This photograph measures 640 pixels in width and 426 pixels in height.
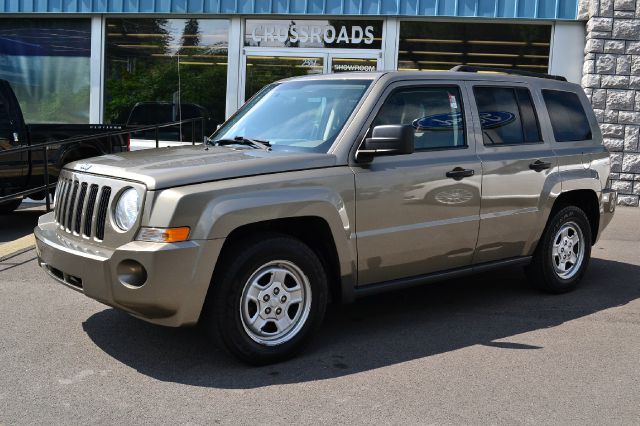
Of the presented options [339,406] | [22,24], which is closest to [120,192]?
[339,406]

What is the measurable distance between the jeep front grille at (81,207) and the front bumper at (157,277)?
0.15 metres

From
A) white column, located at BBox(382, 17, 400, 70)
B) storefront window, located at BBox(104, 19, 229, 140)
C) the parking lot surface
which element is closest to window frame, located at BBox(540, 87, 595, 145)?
the parking lot surface

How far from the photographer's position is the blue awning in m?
12.3

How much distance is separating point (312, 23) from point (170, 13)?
8.29 feet

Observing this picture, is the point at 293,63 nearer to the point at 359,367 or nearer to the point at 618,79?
the point at 618,79

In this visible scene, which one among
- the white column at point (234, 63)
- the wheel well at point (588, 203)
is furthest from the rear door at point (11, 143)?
the wheel well at point (588, 203)

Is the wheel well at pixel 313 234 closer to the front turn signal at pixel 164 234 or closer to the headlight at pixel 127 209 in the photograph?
the front turn signal at pixel 164 234

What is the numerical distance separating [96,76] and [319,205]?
10707mm

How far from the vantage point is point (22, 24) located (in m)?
14.4

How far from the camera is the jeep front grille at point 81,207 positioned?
450 centimetres

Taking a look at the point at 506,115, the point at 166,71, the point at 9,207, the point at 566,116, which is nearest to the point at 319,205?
the point at 506,115

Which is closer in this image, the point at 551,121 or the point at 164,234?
the point at 164,234

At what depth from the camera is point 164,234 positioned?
4172 millimetres

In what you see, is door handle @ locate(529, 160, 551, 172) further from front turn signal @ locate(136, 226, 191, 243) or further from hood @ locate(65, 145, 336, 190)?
front turn signal @ locate(136, 226, 191, 243)
